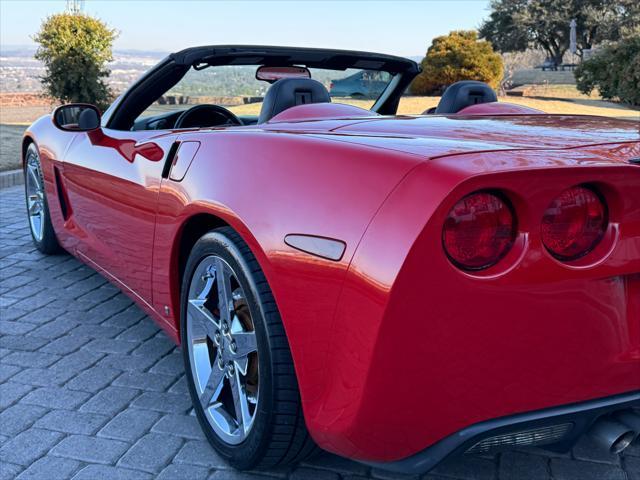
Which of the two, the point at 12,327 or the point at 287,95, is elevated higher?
the point at 287,95

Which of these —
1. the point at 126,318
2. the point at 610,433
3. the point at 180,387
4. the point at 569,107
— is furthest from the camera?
the point at 569,107

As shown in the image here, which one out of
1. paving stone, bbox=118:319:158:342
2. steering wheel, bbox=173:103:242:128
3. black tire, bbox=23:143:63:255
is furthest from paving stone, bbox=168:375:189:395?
black tire, bbox=23:143:63:255

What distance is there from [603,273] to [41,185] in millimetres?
4125

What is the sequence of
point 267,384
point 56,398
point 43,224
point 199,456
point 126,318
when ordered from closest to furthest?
1. point 267,384
2. point 199,456
3. point 56,398
4. point 126,318
5. point 43,224

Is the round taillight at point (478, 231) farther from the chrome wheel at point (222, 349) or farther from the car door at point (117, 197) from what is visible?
the car door at point (117, 197)

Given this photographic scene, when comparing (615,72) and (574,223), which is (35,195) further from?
(615,72)

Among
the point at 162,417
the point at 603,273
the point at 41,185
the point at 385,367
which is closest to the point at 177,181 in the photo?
the point at 162,417

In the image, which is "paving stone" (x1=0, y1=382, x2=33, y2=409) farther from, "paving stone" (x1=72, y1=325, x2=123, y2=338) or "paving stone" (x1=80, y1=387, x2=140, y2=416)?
"paving stone" (x1=72, y1=325, x2=123, y2=338)

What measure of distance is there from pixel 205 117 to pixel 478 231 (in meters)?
2.22

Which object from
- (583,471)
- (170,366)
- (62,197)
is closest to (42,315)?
(62,197)

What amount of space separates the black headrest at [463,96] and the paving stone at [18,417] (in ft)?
7.47

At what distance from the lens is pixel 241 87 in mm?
3678

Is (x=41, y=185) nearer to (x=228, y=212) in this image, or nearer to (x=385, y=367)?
(x=228, y=212)

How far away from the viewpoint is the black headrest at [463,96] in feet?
11.2
